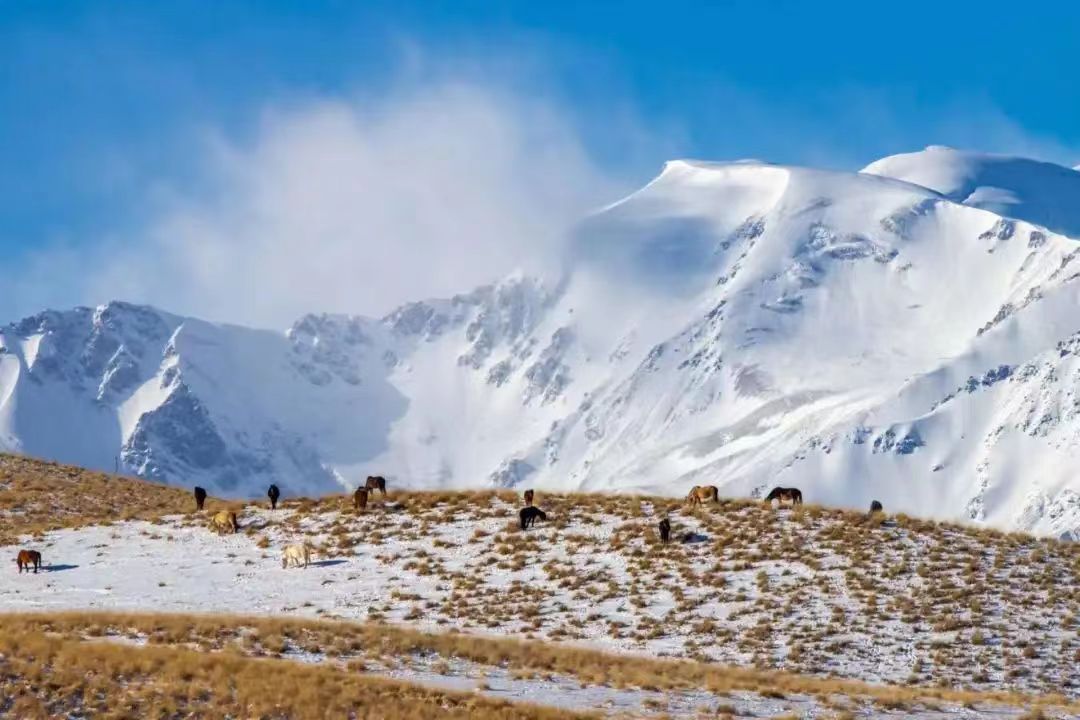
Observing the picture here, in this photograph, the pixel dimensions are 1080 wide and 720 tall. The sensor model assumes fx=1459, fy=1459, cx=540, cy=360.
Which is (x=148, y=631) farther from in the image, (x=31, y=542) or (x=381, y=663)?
(x=31, y=542)

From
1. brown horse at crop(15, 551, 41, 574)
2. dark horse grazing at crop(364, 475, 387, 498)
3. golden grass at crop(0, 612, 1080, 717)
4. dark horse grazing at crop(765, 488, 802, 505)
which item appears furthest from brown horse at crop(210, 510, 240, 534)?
dark horse grazing at crop(765, 488, 802, 505)

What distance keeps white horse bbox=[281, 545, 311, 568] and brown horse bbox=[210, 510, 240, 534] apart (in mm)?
5463

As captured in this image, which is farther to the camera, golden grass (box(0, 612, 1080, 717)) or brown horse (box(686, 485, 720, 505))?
brown horse (box(686, 485, 720, 505))

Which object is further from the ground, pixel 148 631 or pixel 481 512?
pixel 481 512

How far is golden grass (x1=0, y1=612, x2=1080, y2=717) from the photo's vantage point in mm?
35531

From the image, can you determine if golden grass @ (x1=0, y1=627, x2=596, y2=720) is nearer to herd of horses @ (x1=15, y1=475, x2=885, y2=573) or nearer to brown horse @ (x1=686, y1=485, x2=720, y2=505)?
Answer: herd of horses @ (x1=15, y1=475, x2=885, y2=573)

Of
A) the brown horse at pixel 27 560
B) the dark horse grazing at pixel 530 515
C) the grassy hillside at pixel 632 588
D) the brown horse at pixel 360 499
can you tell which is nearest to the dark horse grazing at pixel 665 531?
the grassy hillside at pixel 632 588

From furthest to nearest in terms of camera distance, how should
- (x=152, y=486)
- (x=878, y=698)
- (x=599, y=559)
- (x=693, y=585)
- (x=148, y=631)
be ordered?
(x=152, y=486), (x=599, y=559), (x=693, y=585), (x=148, y=631), (x=878, y=698)

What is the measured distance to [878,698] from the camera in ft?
114

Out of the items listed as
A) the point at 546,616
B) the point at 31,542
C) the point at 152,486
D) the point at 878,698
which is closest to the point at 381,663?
the point at 546,616

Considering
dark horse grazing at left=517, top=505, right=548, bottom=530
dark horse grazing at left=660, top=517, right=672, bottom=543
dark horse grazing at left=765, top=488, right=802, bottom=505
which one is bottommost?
dark horse grazing at left=660, top=517, right=672, bottom=543

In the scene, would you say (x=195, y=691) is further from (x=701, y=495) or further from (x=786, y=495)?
(x=786, y=495)

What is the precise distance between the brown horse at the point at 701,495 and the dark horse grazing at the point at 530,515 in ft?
19.0

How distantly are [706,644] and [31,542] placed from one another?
2708 centimetres
